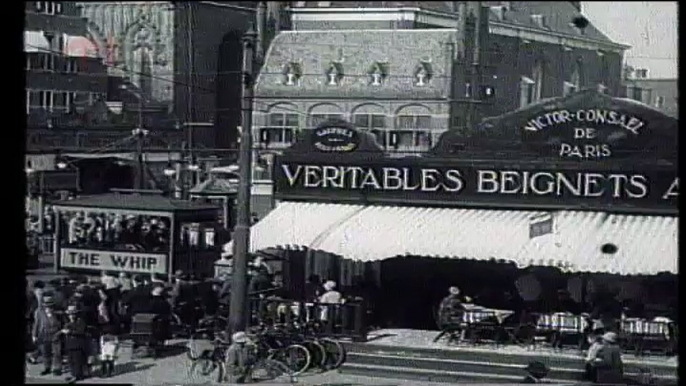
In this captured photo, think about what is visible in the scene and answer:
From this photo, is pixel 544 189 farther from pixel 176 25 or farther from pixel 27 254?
pixel 27 254

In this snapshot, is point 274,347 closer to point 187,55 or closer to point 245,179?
point 245,179

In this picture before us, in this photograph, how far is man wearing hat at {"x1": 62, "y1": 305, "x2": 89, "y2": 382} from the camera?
7.13 feet

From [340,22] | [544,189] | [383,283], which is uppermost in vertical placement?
[340,22]

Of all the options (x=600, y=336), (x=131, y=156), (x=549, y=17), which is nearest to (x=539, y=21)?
(x=549, y=17)

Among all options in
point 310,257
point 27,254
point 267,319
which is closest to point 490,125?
point 310,257

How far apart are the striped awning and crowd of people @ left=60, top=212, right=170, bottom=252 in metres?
0.17

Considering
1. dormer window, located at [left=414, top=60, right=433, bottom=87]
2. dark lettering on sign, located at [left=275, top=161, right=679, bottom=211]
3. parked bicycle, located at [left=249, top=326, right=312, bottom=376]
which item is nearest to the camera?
dark lettering on sign, located at [left=275, top=161, right=679, bottom=211]

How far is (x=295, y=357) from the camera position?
2.24 m

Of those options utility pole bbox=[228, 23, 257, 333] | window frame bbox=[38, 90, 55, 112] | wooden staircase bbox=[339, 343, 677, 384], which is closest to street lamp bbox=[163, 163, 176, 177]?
utility pole bbox=[228, 23, 257, 333]

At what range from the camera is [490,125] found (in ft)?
6.97

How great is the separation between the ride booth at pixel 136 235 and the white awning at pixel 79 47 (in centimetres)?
26

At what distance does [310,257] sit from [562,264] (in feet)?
1.51

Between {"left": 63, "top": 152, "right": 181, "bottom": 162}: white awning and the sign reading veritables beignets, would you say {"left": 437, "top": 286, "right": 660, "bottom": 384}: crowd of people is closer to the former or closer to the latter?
the sign reading veritables beignets

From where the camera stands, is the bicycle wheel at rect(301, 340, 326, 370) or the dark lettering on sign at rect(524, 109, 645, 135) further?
the bicycle wheel at rect(301, 340, 326, 370)
